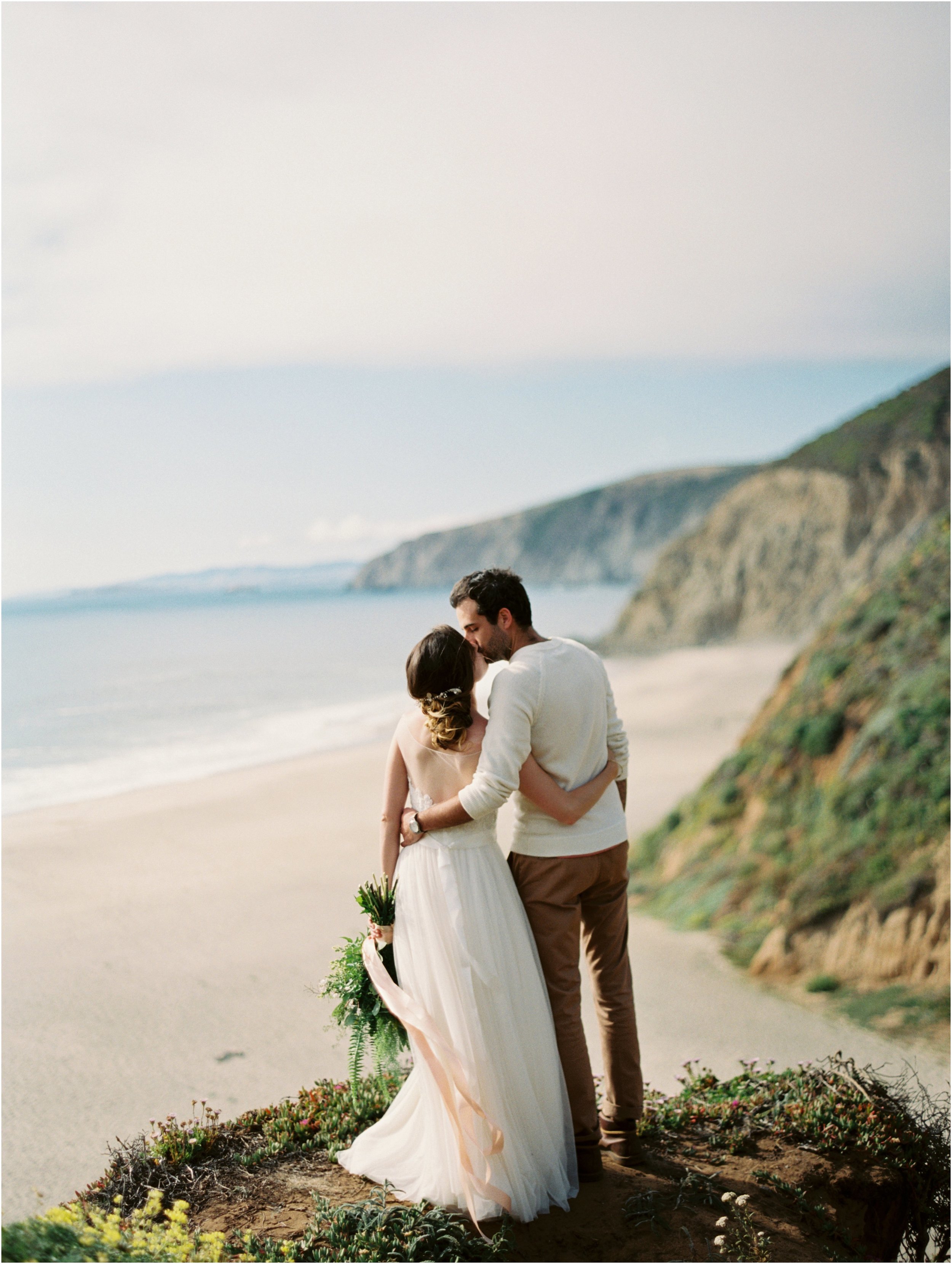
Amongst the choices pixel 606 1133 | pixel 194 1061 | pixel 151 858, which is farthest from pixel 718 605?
pixel 606 1133

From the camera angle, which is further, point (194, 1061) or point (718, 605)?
point (718, 605)

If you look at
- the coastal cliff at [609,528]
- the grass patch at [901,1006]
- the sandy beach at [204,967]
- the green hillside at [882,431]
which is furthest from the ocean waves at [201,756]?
the coastal cliff at [609,528]

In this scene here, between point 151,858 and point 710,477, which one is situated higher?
point 710,477

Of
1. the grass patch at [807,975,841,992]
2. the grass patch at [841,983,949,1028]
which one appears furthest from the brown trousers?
→ the grass patch at [807,975,841,992]

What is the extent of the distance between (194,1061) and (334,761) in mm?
14192

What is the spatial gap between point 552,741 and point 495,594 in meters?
0.63

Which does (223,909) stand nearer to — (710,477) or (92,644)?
(92,644)

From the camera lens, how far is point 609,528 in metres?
66.9

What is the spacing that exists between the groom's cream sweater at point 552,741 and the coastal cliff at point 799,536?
19.9 meters

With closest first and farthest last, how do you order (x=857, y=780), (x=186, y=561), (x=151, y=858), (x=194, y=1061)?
1. (x=194, y=1061)
2. (x=857, y=780)
3. (x=151, y=858)
4. (x=186, y=561)

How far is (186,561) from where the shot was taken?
261 ft

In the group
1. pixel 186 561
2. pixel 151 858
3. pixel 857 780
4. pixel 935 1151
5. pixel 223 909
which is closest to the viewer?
pixel 935 1151

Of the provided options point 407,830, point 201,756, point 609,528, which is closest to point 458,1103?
point 407,830

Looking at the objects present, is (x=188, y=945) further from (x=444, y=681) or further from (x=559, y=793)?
(x=444, y=681)
